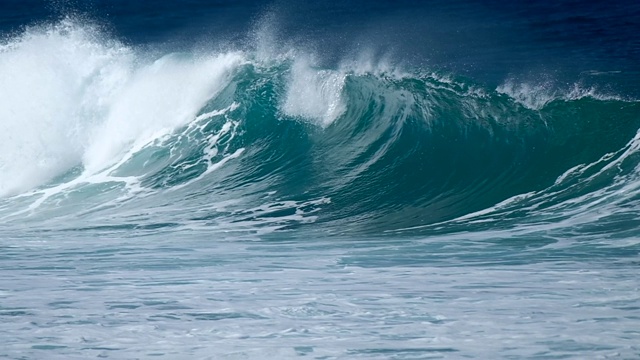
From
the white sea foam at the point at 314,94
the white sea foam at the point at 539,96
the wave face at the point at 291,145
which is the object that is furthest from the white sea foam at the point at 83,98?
the white sea foam at the point at 539,96

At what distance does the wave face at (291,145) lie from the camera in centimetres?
1010

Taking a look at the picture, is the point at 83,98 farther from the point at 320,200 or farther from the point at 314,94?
the point at 320,200

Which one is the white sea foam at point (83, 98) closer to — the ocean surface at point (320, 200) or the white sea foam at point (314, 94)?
the ocean surface at point (320, 200)

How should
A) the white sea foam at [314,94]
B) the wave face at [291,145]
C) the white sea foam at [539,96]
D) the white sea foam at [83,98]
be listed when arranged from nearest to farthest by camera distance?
the wave face at [291,145] → the white sea foam at [539,96] → the white sea foam at [314,94] → the white sea foam at [83,98]

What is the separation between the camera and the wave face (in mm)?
10102

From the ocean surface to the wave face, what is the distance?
4cm

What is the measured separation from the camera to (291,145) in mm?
12508

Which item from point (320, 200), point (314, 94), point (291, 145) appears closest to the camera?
point (320, 200)

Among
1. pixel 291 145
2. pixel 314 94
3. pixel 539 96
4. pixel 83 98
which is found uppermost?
pixel 83 98

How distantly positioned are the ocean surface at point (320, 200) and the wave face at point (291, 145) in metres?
0.04

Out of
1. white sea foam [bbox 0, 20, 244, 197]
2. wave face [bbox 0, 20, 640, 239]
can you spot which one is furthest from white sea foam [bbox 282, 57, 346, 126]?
white sea foam [bbox 0, 20, 244, 197]

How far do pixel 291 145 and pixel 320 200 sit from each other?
2.05 m

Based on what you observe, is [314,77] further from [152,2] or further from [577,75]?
[152,2]

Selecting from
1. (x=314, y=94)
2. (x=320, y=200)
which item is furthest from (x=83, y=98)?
(x=320, y=200)
